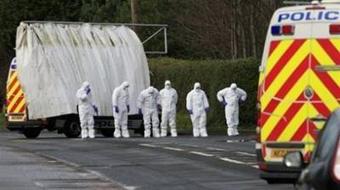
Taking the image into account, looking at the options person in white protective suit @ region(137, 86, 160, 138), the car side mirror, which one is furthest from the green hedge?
the car side mirror

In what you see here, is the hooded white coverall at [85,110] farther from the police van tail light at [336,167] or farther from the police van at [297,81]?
the police van tail light at [336,167]

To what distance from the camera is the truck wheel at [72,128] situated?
29.1 metres

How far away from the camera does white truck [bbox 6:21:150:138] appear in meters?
28.5

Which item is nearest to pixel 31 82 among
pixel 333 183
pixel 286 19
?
pixel 286 19

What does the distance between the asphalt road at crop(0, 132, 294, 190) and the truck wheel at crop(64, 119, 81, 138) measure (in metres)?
3.98

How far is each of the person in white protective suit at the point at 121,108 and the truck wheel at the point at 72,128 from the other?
124 cm

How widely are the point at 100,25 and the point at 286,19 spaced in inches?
739

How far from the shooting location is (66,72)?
2912cm

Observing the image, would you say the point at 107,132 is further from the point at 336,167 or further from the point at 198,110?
the point at 336,167

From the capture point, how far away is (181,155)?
1942cm

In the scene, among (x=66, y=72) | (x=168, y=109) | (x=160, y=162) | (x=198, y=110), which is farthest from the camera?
(x=168, y=109)

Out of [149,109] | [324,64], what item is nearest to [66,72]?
[149,109]

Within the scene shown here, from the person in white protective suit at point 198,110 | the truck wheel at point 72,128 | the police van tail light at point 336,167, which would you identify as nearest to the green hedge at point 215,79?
the person in white protective suit at point 198,110

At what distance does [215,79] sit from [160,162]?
1797 cm
